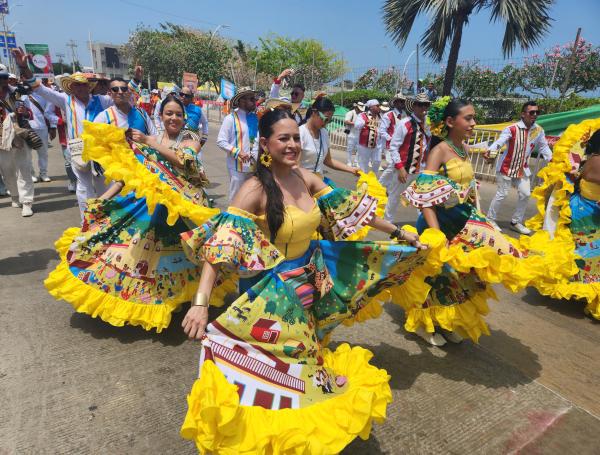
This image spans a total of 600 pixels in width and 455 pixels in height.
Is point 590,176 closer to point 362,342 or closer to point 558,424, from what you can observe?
point 558,424

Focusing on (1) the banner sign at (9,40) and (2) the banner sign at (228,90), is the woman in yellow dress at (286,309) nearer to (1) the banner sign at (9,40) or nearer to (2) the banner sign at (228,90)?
(2) the banner sign at (228,90)

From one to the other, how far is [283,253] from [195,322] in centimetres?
63

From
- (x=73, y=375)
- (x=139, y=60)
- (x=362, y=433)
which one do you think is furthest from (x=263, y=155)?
(x=139, y=60)

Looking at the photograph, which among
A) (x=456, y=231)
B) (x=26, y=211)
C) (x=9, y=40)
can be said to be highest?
(x=9, y=40)

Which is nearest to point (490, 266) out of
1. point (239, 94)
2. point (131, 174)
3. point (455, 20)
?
point (131, 174)

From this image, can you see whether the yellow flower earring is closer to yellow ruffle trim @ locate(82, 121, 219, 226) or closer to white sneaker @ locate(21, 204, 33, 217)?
yellow ruffle trim @ locate(82, 121, 219, 226)

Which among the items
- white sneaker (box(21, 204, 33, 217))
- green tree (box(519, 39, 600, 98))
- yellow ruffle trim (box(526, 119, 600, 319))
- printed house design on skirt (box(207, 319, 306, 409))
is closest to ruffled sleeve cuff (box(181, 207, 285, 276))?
printed house design on skirt (box(207, 319, 306, 409))

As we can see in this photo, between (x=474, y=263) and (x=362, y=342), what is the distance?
1.24 m

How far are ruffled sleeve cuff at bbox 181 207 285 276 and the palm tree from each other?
13251 mm

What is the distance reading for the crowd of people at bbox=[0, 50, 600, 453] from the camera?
6.12 feet

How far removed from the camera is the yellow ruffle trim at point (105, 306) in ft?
10.8

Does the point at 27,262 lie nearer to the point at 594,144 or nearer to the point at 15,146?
the point at 15,146

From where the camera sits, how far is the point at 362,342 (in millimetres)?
3525

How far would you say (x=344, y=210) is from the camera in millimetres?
2627
